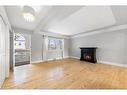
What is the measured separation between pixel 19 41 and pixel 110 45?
505 centimetres

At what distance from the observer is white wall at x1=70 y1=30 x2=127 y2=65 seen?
169 inches

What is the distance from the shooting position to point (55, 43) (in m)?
6.78

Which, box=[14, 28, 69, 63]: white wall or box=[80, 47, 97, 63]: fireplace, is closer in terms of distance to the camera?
box=[14, 28, 69, 63]: white wall

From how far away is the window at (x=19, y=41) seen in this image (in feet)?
15.6

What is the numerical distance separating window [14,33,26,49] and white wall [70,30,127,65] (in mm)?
4124

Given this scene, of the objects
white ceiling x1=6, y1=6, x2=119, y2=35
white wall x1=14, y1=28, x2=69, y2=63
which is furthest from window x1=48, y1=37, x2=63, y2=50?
white ceiling x1=6, y1=6, x2=119, y2=35

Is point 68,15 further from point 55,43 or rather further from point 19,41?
point 55,43

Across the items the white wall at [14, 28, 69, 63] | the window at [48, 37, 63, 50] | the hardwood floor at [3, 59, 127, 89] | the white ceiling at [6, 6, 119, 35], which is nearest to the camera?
the hardwood floor at [3, 59, 127, 89]

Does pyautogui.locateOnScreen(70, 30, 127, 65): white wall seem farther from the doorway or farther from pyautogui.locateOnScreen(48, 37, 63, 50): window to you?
the doorway

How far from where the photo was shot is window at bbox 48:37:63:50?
6.36 metres

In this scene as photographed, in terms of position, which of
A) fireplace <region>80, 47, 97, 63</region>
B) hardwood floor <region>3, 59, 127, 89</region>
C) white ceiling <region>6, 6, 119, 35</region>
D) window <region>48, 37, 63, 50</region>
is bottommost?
hardwood floor <region>3, 59, 127, 89</region>

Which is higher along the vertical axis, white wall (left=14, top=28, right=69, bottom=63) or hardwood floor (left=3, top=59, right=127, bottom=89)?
white wall (left=14, top=28, right=69, bottom=63)

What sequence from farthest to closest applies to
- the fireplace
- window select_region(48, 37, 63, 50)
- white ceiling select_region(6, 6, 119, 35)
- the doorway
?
window select_region(48, 37, 63, 50) < the fireplace < the doorway < white ceiling select_region(6, 6, 119, 35)

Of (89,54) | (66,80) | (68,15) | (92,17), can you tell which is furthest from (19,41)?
(89,54)
